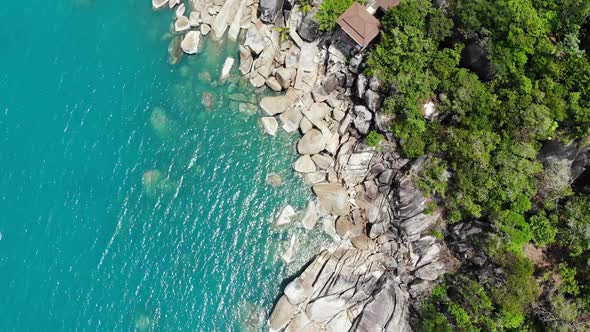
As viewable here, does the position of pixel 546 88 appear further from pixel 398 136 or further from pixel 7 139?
pixel 7 139

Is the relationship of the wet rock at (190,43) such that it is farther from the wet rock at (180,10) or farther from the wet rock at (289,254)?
the wet rock at (289,254)

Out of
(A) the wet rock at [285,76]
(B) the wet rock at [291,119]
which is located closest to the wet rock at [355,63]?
(A) the wet rock at [285,76]

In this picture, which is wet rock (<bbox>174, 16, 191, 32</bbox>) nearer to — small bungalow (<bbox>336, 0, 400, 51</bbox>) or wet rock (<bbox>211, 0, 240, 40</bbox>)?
wet rock (<bbox>211, 0, 240, 40</bbox>)

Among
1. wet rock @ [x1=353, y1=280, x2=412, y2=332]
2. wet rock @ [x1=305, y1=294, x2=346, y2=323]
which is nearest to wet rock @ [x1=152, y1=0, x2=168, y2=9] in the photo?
wet rock @ [x1=305, y1=294, x2=346, y2=323]

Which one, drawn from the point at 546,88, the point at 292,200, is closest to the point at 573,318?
the point at 546,88

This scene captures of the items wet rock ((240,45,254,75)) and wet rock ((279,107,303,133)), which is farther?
wet rock ((240,45,254,75))

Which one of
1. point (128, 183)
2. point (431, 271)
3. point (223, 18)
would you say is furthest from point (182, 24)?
point (431, 271)
